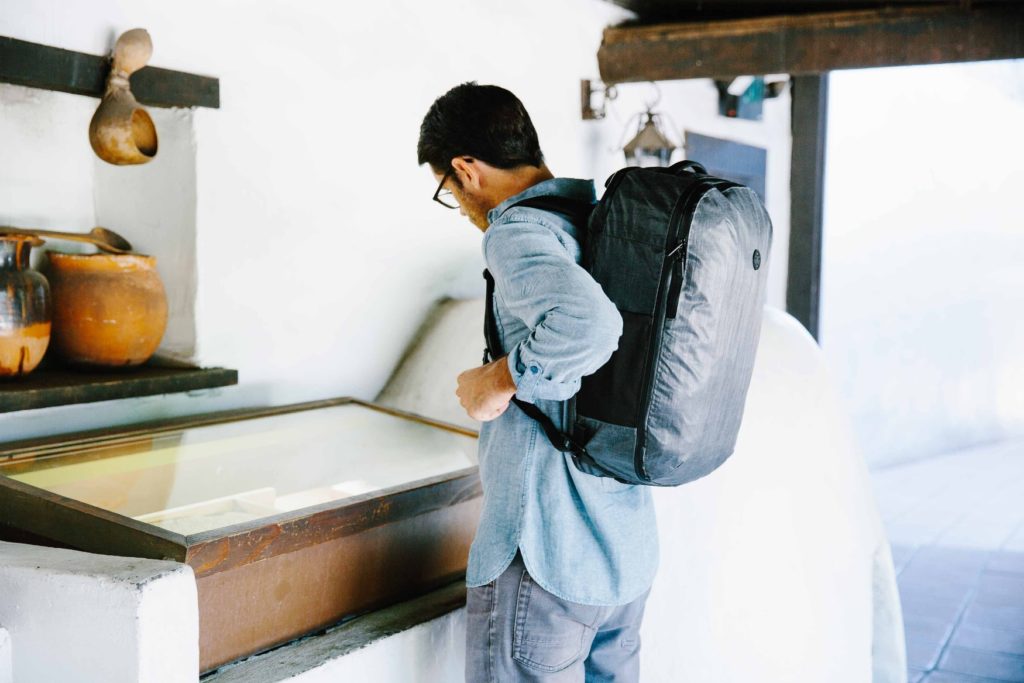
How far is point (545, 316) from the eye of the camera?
57.6 inches

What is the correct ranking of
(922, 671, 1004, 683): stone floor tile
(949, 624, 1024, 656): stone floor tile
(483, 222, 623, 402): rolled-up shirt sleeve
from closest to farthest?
1. (483, 222, 623, 402): rolled-up shirt sleeve
2. (922, 671, 1004, 683): stone floor tile
3. (949, 624, 1024, 656): stone floor tile

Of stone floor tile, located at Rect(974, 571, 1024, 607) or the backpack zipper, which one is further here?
stone floor tile, located at Rect(974, 571, 1024, 607)

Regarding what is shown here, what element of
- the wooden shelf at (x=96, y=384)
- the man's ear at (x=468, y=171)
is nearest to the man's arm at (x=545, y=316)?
the man's ear at (x=468, y=171)

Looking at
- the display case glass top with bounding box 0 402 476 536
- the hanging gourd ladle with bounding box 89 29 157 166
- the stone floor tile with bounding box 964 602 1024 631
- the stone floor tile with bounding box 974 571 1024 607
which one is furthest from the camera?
the stone floor tile with bounding box 974 571 1024 607

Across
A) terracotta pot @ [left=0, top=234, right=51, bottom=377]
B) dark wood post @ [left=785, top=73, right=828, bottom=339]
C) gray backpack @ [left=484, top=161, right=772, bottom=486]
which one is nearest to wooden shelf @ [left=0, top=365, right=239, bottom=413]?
terracotta pot @ [left=0, top=234, right=51, bottom=377]

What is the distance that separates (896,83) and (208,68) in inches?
220

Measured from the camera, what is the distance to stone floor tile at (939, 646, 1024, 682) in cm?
347

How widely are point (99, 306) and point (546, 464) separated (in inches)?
56.2

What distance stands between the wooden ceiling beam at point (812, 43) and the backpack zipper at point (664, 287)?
2.46 m

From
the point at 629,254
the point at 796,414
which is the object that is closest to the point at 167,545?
the point at 629,254

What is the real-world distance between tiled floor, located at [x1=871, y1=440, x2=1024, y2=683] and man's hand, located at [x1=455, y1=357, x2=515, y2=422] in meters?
2.59

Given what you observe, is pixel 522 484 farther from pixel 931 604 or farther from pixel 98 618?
pixel 931 604

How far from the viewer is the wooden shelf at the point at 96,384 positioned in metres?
2.26

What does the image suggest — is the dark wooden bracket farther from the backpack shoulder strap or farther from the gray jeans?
the gray jeans
